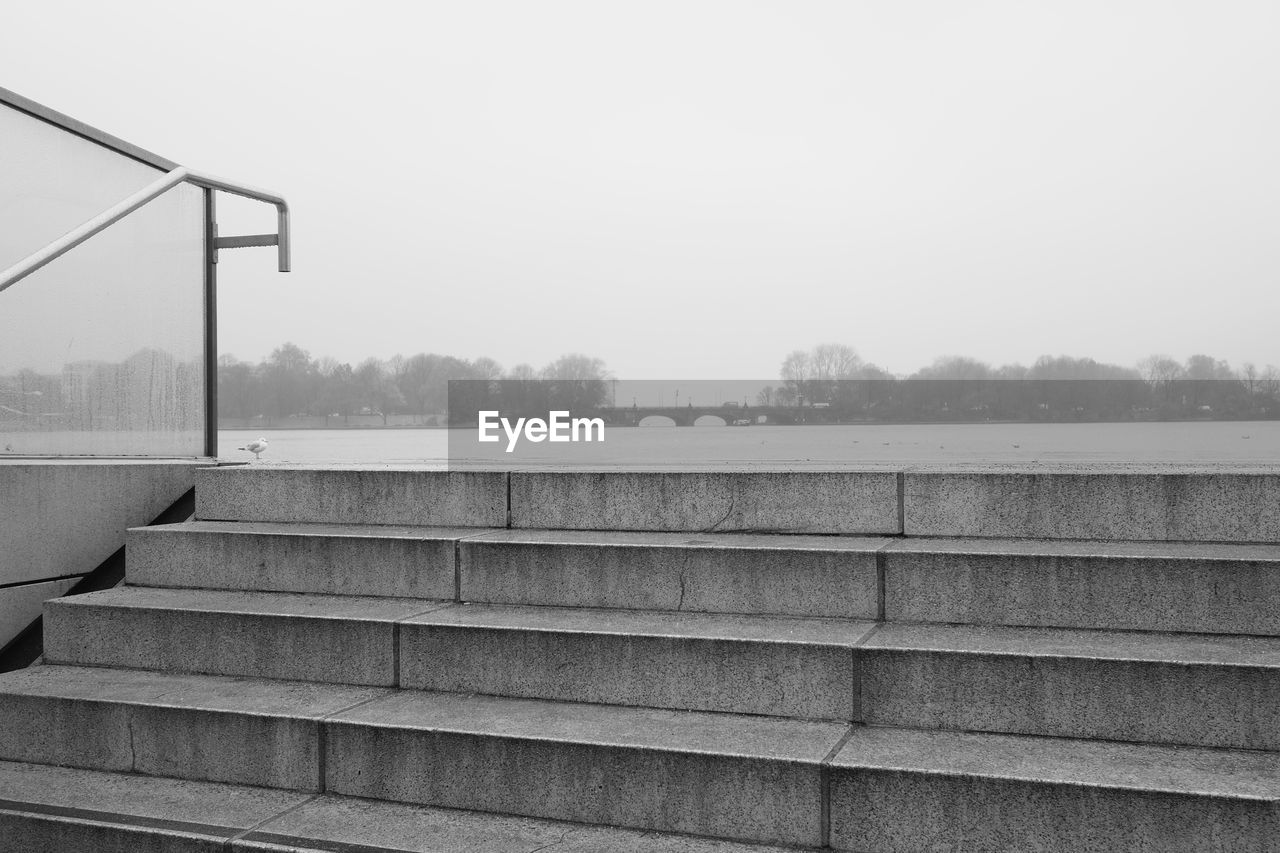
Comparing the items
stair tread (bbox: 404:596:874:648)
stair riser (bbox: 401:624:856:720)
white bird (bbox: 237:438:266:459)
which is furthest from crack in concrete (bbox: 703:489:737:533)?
white bird (bbox: 237:438:266:459)

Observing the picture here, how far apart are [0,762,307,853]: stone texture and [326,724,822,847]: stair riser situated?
0.31 meters

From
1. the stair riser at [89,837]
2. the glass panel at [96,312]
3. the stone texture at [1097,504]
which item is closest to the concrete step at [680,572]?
the stone texture at [1097,504]

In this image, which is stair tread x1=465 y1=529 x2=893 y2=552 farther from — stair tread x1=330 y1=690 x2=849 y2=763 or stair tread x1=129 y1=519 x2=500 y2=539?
stair tread x1=330 y1=690 x2=849 y2=763

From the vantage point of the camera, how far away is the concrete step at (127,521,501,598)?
15.9 feet

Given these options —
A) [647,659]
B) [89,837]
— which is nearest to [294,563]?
[89,837]

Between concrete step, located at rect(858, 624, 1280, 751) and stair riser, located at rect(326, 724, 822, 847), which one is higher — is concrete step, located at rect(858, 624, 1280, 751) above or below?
above

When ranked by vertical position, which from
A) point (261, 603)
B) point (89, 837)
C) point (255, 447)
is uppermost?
point (255, 447)

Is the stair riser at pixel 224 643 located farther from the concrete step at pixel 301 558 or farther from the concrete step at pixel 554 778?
the concrete step at pixel 301 558

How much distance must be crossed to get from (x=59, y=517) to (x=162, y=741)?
5.43 feet

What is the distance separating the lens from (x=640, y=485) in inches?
199

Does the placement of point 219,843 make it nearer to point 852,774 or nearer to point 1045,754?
point 852,774

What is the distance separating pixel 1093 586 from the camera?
12.9ft

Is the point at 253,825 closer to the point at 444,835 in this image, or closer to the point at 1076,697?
the point at 444,835

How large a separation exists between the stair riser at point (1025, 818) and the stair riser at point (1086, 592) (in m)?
0.99
